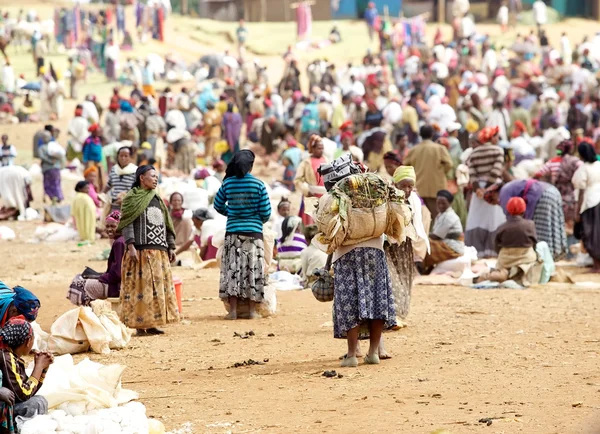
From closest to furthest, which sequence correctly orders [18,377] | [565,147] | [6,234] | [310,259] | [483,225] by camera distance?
[18,377], [310,259], [483,225], [565,147], [6,234]

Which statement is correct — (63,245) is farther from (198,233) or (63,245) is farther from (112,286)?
(112,286)

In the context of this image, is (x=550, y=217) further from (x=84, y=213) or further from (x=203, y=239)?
(x=84, y=213)

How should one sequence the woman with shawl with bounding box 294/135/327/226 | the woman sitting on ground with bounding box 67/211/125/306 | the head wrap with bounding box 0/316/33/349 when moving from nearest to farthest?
1. the head wrap with bounding box 0/316/33/349
2. the woman sitting on ground with bounding box 67/211/125/306
3. the woman with shawl with bounding box 294/135/327/226

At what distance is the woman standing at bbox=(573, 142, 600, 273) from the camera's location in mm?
14250

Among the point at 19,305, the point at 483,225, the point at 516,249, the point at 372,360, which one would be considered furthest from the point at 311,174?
the point at 19,305

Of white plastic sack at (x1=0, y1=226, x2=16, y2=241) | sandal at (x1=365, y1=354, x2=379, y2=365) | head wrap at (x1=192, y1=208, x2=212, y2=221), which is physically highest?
sandal at (x1=365, y1=354, x2=379, y2=365)

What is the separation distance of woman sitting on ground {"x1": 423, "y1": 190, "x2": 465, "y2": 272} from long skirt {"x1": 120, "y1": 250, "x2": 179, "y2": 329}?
4308 millimetres

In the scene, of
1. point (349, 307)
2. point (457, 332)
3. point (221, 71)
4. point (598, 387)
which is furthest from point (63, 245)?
point (221, 71)

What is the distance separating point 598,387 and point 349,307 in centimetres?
169

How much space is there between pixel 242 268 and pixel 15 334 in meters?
4.61

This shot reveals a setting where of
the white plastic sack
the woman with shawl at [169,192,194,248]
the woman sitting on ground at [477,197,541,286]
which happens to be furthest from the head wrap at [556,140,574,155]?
the white plastic sack

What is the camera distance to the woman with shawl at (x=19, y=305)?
7043 mm

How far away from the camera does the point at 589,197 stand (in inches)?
563

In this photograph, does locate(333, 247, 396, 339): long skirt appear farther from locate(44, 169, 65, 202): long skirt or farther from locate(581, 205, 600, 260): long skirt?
locate(44, 169, 65, 202): long skirt
